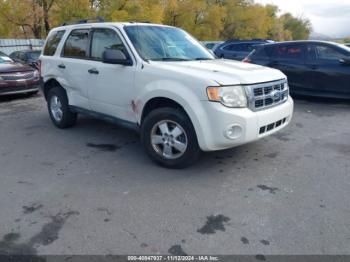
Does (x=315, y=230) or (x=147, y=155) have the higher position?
Result: (x=147, y=155)

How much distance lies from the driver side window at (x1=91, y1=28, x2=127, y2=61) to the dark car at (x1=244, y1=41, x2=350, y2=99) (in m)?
5.27

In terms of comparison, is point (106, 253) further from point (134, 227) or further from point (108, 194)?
point (108, 194)

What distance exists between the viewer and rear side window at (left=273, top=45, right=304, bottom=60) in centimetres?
808

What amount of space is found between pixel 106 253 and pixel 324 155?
3.45m

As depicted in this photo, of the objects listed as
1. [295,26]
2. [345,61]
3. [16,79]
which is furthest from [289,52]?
[295,26]

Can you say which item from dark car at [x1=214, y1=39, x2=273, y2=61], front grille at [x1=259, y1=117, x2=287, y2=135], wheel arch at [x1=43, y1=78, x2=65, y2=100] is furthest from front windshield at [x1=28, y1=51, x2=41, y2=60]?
front grille at [x1=259, y1=117, x2=287, y2=135]

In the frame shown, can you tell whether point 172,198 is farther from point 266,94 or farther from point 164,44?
point 164,44

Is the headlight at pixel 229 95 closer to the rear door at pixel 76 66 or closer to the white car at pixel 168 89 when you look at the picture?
the white car at pixel 168 89

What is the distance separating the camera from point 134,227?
2.86m

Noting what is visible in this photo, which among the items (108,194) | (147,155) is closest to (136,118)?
(147,155)

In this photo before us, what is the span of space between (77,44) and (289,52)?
18.4ft

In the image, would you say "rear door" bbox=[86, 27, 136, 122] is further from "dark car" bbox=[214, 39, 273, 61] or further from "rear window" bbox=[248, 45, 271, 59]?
"dark car" bbox=[214, 39, 273, 61]

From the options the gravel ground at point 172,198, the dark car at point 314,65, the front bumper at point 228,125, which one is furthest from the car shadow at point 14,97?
the front bumper at point 228,125

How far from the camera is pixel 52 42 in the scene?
5840mm
